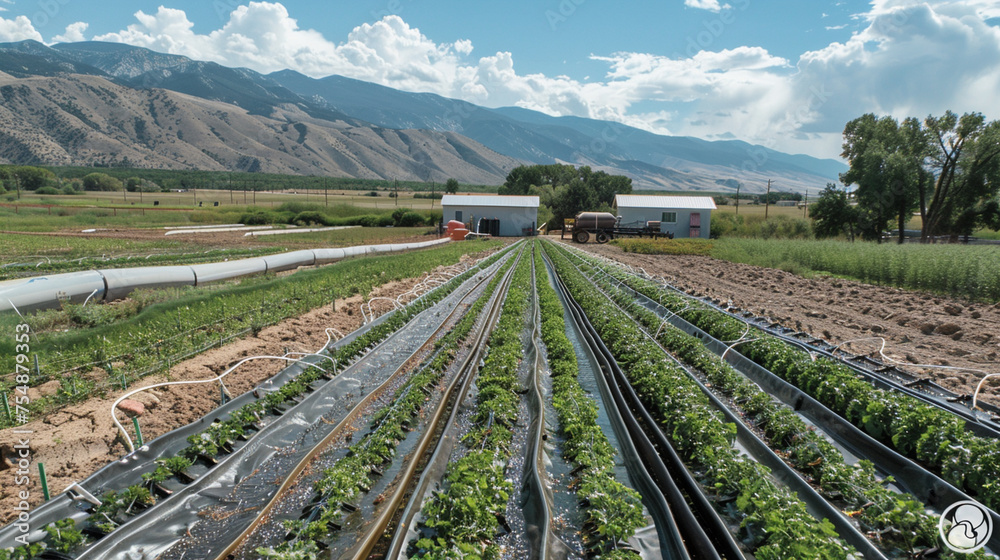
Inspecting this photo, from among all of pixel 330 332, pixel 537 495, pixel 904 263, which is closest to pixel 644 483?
pixel 537 495

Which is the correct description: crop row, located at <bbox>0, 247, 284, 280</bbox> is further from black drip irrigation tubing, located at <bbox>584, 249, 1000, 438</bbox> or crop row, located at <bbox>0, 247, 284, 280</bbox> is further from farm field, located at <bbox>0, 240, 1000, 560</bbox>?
black drip irrigation tubing, located at <bbox>584, 249, 1000, 438</bbox>

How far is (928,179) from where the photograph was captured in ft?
117

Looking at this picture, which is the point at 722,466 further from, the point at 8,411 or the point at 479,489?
the point at 8,411

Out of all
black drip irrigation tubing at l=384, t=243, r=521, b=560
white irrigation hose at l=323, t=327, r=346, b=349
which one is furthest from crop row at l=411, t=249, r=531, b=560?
white irrigation hose at l=323, t=327, r=346, b=349

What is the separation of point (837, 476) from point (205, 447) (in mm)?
6516

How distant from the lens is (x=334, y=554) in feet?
12.9

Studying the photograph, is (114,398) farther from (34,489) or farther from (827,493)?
(827,493)

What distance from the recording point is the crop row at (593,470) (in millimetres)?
3951

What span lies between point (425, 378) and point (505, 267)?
15731 mm

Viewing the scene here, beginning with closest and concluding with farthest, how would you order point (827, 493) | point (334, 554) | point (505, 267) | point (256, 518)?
point (334, 554), point (256, 518), point (827, 493), point (505, 267)

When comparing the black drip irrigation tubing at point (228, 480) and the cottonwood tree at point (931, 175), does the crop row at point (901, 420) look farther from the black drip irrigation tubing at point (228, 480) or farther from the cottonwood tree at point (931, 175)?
the cottonwood tree at point (931, 175)

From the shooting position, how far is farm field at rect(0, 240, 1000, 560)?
4.00m

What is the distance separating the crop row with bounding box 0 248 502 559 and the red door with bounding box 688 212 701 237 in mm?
43138

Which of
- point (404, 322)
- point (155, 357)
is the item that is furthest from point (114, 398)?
point (404, 322)
